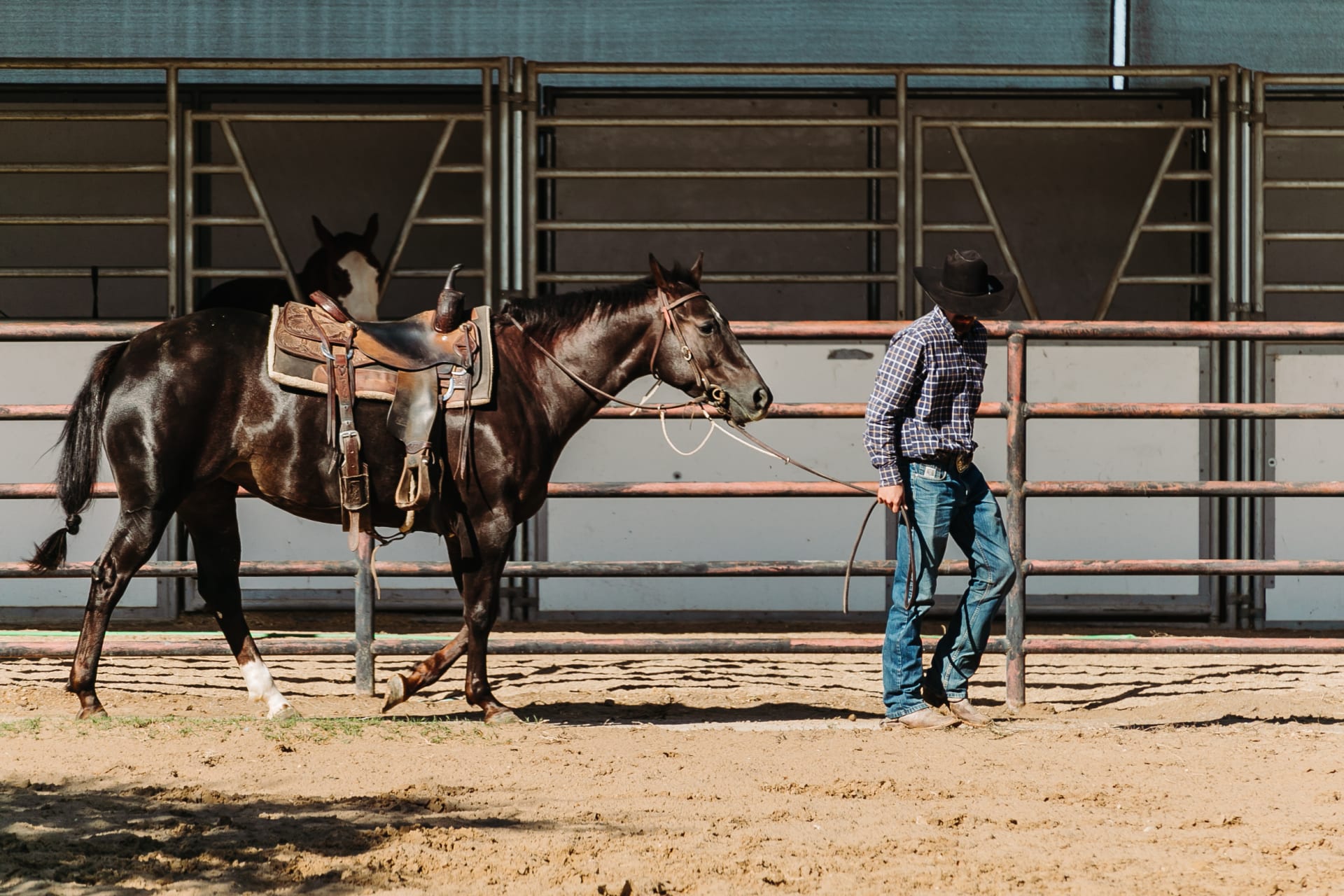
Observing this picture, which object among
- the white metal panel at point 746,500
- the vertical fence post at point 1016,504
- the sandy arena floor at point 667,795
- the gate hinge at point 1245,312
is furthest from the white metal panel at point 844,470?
the vertical fence post at point 1016,504

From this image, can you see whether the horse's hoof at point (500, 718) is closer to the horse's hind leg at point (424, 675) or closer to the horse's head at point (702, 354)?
the horse's hind leg at point (424, 675)

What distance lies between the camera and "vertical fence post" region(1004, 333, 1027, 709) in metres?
5.16

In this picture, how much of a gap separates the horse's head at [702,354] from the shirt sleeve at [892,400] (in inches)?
15.7

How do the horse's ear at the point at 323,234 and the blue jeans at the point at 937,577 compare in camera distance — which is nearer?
the blue jeans at the point at 937,577

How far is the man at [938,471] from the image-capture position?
459 centimetres

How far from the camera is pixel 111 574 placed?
15.4 feet

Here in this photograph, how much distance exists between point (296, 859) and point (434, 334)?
7.32ft

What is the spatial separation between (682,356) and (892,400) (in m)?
0.78

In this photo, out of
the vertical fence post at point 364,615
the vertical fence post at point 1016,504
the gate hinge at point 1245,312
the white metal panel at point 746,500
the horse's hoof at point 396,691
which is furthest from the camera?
the gate hinge at point 1245,312

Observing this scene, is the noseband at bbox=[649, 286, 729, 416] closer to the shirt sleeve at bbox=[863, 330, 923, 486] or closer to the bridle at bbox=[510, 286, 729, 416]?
the bridle at bbox=[510, 286, 729, 416]

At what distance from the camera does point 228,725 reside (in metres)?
4.54

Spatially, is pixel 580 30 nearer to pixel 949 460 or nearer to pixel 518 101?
pixel 518 101

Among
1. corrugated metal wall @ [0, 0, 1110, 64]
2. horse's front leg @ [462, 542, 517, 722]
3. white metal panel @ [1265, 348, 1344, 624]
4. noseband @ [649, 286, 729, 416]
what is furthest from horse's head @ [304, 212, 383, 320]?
white metal panel @ [1265, 348, 1344, 624]

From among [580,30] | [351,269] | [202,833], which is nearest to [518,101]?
[580,30]
